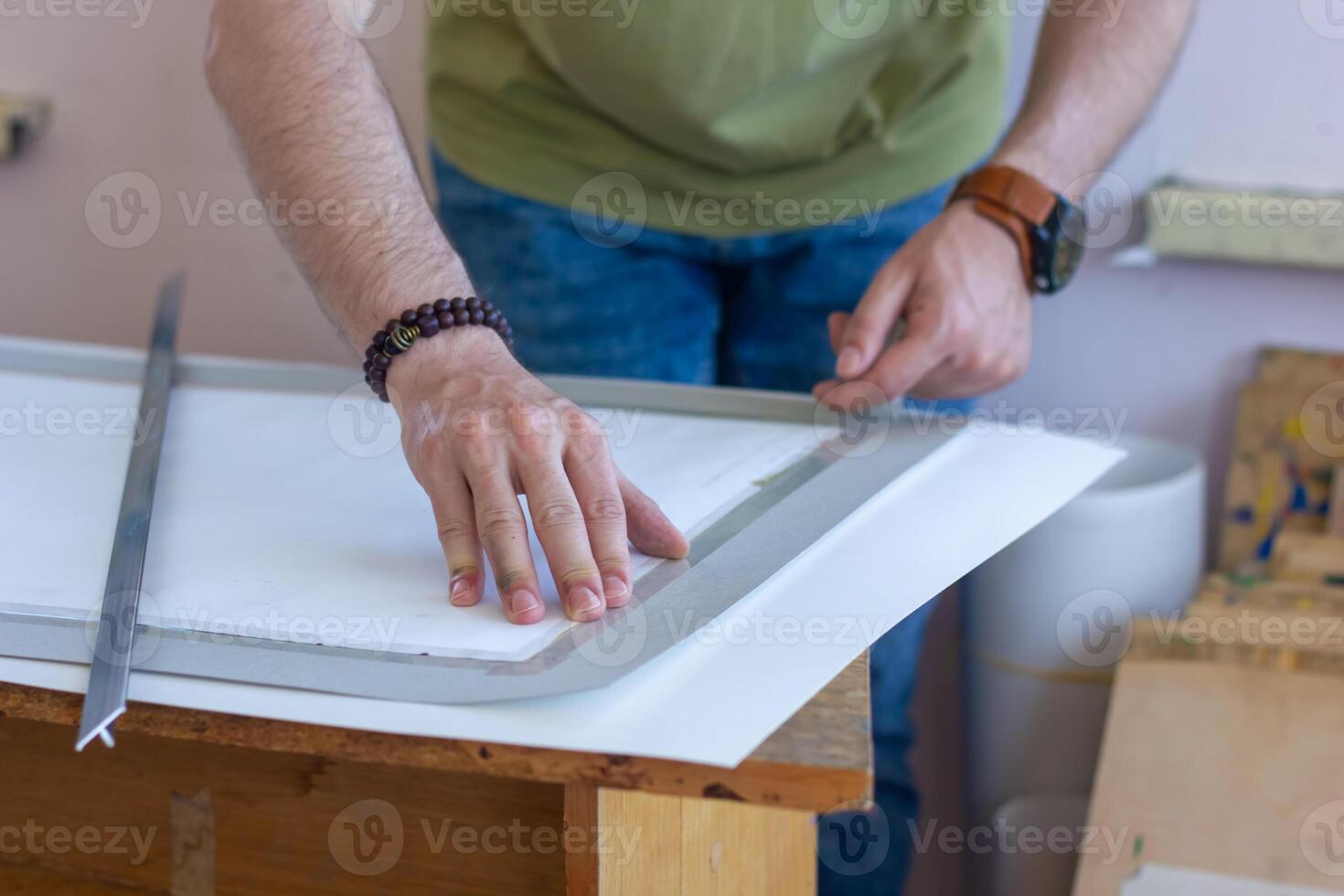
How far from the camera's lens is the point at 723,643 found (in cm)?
53

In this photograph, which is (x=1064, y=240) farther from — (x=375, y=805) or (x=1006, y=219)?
(x=375, y=805)

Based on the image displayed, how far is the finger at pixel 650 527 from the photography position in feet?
2.01

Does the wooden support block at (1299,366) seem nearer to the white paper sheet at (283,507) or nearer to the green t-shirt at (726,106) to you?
the green t-shirt at (726,106)

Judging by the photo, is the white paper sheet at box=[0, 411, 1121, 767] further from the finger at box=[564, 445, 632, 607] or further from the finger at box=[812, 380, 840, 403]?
the finger at box=[812, 380, 840, 403]

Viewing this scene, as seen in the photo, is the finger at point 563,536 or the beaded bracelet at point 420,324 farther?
the beaded bracelet at point 420,324

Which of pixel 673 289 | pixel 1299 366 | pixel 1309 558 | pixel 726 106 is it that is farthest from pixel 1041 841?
pixel 726 106

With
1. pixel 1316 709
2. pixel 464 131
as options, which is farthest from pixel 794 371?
pixel 1316 709

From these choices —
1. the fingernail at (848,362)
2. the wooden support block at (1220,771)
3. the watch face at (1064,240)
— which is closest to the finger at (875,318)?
the fingernail at (848,362)

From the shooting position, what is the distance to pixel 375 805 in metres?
0.57

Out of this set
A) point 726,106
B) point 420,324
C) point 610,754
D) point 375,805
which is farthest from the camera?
point 726,106

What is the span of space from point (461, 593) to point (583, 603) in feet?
0.20

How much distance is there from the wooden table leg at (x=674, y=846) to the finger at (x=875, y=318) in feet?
1.00

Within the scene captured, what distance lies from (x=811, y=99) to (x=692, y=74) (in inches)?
4.5

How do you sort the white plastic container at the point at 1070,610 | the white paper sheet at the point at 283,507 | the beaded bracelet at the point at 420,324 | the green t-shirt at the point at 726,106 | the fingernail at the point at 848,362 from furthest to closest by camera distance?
the white plastic container at the point at 1070,610, the green t-shirt at the point at 726,106, the fingernail at the point at 848,362, the beaded bracelet at the point at 420,324, the white paper sheet at the point at 283,507
